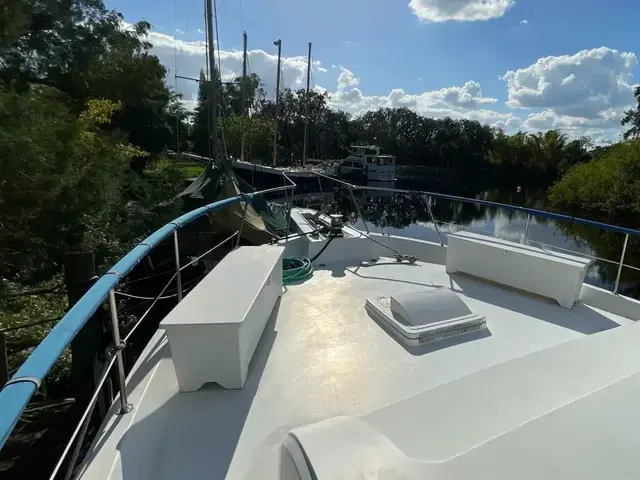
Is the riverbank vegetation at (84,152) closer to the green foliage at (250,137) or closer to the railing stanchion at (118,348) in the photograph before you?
the railing stanchion at (118,348)

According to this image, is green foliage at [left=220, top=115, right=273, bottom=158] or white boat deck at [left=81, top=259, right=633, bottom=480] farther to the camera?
green foliage at [left=220, top=115, right=273, bottom=158]

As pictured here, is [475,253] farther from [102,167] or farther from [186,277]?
[102,167]

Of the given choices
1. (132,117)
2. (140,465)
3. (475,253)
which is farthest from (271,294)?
(132,117)

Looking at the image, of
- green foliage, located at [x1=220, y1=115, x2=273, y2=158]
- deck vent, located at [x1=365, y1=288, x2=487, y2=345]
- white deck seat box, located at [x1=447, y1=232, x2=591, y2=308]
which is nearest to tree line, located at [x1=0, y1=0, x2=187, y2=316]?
deck vent, located at [x1=365, y1=288, x2=487, y2=345]

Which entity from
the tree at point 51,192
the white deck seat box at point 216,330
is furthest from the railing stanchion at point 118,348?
the tree at point 51,192

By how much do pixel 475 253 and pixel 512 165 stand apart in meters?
41.1

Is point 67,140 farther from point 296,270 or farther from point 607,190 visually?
point 607,190

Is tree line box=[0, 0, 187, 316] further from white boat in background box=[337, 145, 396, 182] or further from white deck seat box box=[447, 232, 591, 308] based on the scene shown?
white boat in background box=[337, 145, 396, 182]

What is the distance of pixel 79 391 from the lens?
303cm

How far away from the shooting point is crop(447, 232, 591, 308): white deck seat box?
2.66 m

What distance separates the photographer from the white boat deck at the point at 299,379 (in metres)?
1.33

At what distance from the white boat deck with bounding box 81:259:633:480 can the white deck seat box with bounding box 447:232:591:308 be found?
0.30 ft

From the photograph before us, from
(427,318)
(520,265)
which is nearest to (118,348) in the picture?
(427,318)

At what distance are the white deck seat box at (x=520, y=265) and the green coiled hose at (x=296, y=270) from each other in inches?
46.2
